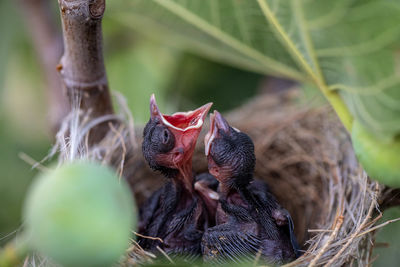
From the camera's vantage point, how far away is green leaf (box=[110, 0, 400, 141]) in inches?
31.2

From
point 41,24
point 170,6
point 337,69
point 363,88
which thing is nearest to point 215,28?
point 170,6

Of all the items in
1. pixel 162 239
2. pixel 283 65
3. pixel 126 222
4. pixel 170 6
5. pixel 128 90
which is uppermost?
pixel 170 6

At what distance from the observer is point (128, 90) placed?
1.93m

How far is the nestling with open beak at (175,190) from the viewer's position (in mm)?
1036

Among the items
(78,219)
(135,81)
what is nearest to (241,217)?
(78,219)

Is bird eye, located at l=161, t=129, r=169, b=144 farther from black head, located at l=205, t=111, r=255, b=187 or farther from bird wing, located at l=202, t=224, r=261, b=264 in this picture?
bird wing, located at l=202, t=224, r=261, b=264

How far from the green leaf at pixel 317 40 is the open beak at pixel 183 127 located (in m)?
0.23

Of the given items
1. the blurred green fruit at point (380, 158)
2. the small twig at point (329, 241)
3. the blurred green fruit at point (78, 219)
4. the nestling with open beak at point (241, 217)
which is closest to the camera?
the blurred green fruit at point (78, 219)

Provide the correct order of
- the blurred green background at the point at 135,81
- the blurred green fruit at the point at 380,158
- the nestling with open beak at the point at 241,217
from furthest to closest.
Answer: the blurred green background at the point at 135,81, the nestling with open beak at the point at 241,217, the blurred green fruit at the point at 380,158

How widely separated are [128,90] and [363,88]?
4.06ft

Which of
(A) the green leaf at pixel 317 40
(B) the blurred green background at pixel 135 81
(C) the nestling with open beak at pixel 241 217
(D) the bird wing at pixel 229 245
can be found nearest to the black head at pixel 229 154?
(C) the nestling with open beak at pixel 241 217

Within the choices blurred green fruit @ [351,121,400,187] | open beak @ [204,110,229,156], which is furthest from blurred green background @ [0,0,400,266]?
blurred green fruit @ [351,121,400,187]

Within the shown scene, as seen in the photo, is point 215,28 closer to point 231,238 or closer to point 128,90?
point 231,238

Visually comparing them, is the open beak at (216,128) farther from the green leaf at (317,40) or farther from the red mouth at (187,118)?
the green leaf at (317,40)
